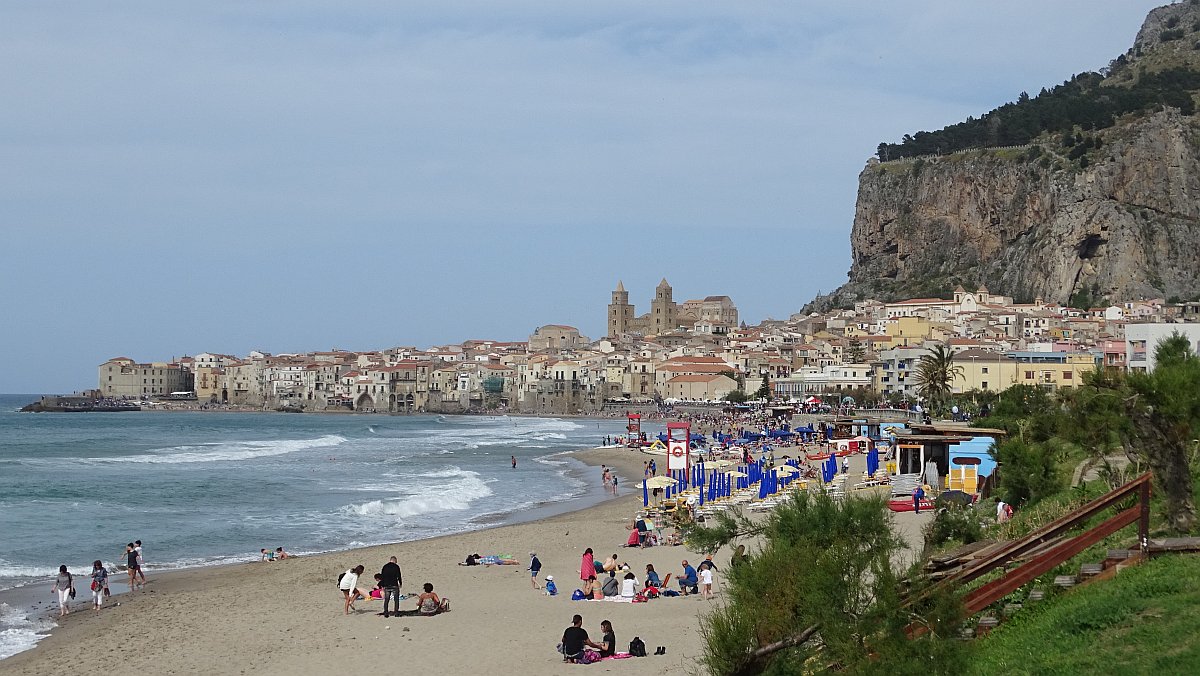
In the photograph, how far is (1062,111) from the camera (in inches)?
4884

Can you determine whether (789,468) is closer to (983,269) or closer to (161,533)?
(161,533)

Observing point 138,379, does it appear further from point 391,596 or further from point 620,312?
point 391,596

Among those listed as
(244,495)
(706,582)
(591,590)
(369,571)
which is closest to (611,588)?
(591,590)

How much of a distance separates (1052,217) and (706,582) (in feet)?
351

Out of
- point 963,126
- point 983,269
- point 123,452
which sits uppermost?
point 963,126

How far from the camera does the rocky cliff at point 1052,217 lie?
108m

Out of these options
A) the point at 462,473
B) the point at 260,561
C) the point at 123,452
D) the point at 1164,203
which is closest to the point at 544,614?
the point at 260,561

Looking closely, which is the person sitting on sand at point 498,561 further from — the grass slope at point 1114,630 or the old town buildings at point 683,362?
the old town buildings at point 683,362

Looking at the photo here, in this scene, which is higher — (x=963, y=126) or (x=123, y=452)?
(x=963, y=126)

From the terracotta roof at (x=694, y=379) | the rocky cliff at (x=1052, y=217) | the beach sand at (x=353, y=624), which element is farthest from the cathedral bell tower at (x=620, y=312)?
the beach sand at (x=353, y=624)

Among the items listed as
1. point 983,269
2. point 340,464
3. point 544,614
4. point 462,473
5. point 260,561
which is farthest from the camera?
point 983,269

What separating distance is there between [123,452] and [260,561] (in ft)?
135

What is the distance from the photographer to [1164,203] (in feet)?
361

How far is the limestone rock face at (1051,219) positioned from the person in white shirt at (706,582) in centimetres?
9876
